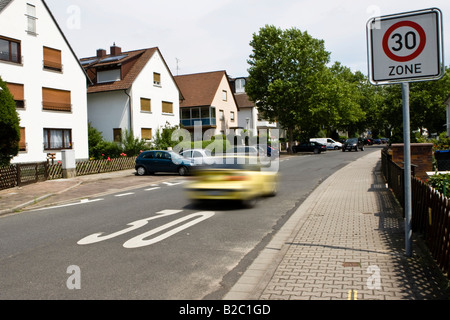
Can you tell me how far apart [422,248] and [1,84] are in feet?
49.1

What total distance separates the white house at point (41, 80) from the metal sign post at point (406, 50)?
74.7 feet

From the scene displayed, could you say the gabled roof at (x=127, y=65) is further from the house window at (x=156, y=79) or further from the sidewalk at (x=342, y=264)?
the sidewalk at (x=342, y=264)

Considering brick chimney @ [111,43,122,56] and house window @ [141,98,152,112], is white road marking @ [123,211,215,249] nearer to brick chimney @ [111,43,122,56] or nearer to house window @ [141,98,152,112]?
house window @ [141,98,152,112]

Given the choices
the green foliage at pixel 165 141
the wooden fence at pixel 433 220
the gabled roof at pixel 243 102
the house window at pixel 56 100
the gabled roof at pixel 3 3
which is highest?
the gabled roof at pixel 3 3

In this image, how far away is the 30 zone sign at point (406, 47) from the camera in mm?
4816

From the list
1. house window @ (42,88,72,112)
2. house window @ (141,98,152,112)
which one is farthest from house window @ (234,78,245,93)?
house window @ (42,88,72,112)

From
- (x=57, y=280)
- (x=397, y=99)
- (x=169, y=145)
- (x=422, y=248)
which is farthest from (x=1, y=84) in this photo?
(x=397, y=99)

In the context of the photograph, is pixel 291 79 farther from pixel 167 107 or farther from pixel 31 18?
pixel 31 18

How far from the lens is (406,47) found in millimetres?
4949

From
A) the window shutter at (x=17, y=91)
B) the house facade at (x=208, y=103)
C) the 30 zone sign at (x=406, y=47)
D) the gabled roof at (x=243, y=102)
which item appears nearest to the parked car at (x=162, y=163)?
the window shutter at (x=17, y=91)

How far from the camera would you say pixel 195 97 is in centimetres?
4956

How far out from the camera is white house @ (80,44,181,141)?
34500 millimetres

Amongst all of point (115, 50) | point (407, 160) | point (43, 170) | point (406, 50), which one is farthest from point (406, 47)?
point (115, 50)

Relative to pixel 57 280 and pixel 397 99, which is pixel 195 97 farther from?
pixel 57 280
